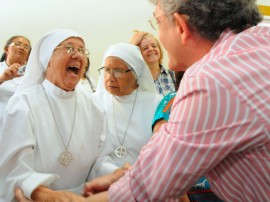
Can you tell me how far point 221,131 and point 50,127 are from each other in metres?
1.12

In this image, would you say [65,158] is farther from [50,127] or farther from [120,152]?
[120,152]

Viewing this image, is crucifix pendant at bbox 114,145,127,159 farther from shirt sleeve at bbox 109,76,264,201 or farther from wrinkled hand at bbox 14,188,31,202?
shirt sleeve at bbox 109,76,264,201

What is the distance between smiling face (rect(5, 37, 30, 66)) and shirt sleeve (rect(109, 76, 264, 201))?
2.75m

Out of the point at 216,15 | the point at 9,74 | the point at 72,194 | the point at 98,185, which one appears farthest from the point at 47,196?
the point at 9,74

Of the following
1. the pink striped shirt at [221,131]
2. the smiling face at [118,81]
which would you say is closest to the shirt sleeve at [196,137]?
the pink striped shirt at [221,131]

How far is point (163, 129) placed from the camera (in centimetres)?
100

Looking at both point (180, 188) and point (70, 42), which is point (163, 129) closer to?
point (180, 188)

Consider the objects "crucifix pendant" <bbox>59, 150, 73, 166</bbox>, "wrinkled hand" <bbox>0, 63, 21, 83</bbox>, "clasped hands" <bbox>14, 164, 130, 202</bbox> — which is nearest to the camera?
"clasped hands" <bbox>14, 164, 130, 202</bbox>

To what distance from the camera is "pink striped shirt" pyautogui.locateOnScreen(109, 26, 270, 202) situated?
2.86 feet

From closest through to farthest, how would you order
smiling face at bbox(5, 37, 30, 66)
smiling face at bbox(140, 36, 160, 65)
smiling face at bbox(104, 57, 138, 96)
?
smiling face at bbox(104, 57, 138, 96) → smiling face at bbox(140, 36, 160, 65) → smiling face at bbox(5, 37, 30, 66)

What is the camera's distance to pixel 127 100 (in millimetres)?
2369

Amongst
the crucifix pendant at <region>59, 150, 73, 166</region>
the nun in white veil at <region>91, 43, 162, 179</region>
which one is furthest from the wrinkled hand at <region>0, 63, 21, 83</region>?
the crucifix pendant at <region>59, 150, 73, 166</region>

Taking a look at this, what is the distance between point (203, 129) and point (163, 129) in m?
0.15

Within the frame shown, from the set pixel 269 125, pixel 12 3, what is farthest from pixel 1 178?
pixel 12 3
